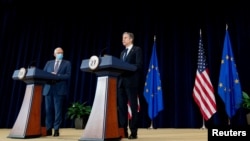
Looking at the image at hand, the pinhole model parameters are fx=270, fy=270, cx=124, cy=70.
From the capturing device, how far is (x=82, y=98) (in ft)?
19.3

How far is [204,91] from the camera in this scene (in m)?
4.75

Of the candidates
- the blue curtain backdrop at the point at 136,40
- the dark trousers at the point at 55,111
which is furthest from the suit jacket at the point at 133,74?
the blue curtain backdrop at the point at 136,40

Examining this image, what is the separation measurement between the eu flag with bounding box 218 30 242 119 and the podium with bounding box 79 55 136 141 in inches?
115

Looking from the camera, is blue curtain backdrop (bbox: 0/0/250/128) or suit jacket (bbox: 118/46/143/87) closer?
suit jacket (bbox: 118/46/143/87)

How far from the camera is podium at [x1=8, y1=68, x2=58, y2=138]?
2.63m

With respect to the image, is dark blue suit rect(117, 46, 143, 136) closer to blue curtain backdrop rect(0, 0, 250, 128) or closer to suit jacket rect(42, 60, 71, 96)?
suit jacket rect(42, 60, 71, 96)

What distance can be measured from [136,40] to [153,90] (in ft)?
4.04

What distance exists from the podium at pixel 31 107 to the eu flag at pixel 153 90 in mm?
2686

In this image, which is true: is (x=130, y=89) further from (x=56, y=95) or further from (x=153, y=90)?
(x=153, y=90)

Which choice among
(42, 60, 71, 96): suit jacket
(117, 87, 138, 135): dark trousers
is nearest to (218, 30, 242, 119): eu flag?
(117, 87, 138, 135): dark trousers

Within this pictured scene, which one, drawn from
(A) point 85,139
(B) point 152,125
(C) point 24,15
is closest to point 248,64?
(B) point 152,125

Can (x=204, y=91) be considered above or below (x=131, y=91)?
above

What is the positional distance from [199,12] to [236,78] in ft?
5.37

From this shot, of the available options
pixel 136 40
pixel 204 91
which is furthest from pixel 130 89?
pixel 136 40
